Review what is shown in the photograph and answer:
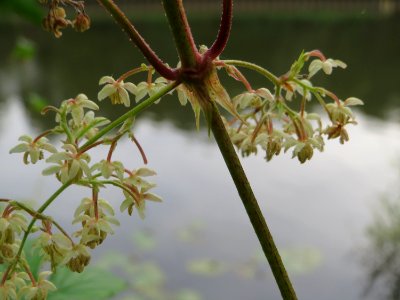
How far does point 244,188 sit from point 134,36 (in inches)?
8.6

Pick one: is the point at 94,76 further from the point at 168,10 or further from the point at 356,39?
the point at 168,10

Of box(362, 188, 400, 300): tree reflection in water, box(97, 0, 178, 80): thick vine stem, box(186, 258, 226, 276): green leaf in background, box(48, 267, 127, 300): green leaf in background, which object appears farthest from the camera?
box(186, 258, 226, 276): green leaf in background

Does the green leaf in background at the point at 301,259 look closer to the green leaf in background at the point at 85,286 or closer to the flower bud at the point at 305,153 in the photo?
the green leaf in background at the point at 85,286

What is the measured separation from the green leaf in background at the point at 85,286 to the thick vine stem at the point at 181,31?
0.80m

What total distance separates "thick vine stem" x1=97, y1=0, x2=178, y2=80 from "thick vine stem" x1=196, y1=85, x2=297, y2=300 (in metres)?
0.06

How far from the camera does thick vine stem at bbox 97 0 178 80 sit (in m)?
0.64

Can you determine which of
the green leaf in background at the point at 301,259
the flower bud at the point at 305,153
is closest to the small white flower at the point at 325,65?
the flower bud at the point at 305,153

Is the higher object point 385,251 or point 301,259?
point 301,259

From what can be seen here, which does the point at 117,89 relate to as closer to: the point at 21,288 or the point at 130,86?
the point at 130,86

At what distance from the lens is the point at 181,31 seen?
649 millimetres

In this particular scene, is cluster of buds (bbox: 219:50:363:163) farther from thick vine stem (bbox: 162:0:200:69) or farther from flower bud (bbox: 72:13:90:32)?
flower bud (bbox: 72:13:90:32)

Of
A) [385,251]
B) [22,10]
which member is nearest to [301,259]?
[385,251]

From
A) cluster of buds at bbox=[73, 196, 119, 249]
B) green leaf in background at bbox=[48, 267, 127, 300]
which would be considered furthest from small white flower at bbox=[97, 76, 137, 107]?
green leaf in background at bbox=[48, 267, 127, 300]

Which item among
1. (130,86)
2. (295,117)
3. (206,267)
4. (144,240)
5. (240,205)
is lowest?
(295,117)
